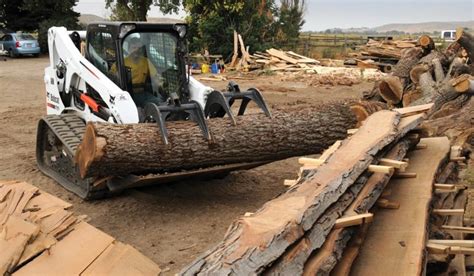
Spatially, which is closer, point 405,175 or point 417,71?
point 405,175

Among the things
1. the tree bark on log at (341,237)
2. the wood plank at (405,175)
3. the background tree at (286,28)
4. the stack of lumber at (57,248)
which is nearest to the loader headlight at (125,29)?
the stack of lumber at (57,248)

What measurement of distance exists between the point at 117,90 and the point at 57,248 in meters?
2.67

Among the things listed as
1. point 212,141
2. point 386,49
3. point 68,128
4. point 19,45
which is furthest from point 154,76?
point 19,45

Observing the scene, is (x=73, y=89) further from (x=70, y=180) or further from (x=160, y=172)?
(x=160, y=172)

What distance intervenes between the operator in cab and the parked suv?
26.4 metres

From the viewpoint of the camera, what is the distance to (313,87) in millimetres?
18938

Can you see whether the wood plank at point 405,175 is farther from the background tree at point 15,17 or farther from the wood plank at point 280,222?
the background tree at point 15,17

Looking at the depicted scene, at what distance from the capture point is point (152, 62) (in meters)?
7.37

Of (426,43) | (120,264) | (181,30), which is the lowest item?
(120,264)

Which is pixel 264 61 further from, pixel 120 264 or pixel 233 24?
pixel 120 264

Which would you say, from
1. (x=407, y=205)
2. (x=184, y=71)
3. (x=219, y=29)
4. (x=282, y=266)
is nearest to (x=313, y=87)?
(x=219, y=29)

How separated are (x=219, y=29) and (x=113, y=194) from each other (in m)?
20.3

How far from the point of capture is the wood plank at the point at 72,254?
4.25 meters

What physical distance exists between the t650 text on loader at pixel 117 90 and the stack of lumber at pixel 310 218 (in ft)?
8.07
